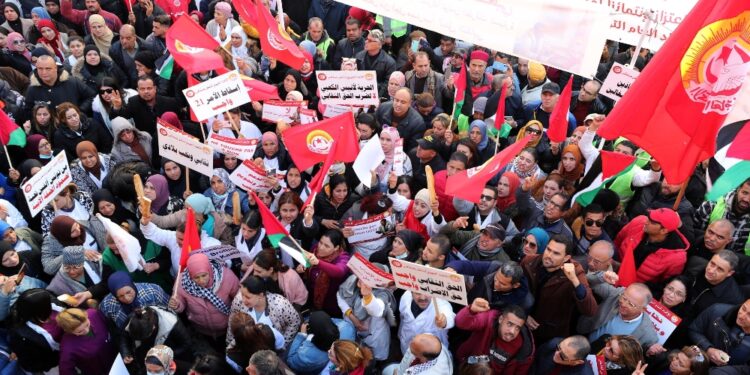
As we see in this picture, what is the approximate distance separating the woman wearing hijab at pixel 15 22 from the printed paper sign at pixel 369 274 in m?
7.80

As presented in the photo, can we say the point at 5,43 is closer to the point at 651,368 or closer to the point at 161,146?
the point at 161,146

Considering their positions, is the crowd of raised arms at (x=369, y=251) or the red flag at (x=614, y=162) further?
the red flag at (x=614, y=162)

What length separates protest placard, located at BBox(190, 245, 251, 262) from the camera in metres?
5.35

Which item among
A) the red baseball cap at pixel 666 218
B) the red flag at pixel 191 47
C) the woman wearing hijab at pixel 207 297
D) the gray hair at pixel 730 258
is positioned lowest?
the woman wearing hijab at pixel 207 297

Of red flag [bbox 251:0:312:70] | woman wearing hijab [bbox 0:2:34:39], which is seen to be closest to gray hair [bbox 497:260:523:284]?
red flag [bbox 251:0:312:70]

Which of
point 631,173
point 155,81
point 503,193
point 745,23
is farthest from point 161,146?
point 745,23

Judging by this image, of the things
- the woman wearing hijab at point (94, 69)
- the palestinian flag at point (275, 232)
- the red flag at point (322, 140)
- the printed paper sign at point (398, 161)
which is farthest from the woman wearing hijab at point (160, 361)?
the woman wearing hijab at point (94, 69)

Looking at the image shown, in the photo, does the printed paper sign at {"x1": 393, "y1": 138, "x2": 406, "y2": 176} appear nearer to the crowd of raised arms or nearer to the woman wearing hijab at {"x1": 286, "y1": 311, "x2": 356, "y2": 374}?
the crowd of raised arms

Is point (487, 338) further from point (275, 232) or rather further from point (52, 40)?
point (52, 40)

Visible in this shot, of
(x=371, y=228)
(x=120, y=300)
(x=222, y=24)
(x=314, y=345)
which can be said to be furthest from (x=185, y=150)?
(x=222, y=24)

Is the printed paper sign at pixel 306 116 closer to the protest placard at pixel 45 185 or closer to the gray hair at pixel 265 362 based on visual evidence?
the protest placard at pixel 45 185

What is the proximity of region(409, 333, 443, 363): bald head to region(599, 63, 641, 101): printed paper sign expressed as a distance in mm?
3992

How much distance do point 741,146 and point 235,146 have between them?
14.4 feet

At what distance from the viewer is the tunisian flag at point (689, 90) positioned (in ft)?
14.0
